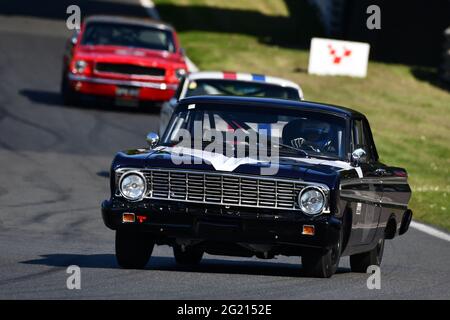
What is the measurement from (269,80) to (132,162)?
8.22 m

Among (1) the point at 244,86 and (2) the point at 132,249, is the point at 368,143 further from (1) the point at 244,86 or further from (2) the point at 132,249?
(1) the point at 244,86

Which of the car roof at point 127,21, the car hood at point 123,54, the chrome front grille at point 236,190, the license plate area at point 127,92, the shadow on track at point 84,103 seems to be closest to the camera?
the chrome front grille at point 236,190

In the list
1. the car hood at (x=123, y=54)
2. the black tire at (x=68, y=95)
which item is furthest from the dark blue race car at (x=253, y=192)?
the black tire at (x=68, y=95)

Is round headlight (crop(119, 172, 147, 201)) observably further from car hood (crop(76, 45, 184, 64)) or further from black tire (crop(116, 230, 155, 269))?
car hood (crop(76, 45, 184, 64))

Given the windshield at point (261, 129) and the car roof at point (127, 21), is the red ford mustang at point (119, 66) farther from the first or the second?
the windshield at point (261, 129)

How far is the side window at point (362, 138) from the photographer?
11430 mm

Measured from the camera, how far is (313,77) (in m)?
31.1

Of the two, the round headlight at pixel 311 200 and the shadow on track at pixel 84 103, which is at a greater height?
the round headlight at pixel 311 200

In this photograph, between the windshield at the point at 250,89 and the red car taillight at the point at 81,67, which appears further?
the red car taillight at the point at 81,67

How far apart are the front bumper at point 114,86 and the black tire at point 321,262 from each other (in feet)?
48.8

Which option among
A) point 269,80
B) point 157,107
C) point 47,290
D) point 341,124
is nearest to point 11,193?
point 269,80

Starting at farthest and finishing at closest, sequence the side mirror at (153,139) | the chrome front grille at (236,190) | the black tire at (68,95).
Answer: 1. the black tire at (68,95)
2. the side mirror at (153,139)
3. the chrome front grille at (236,190)

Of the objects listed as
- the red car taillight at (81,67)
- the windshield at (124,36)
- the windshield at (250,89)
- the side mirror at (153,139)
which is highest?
the side mirror at (153,139)

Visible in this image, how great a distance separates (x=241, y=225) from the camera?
997cm
